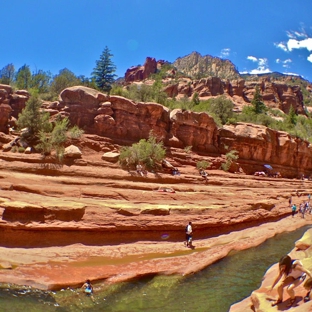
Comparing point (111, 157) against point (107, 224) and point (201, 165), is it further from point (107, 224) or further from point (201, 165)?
point (201, 165)

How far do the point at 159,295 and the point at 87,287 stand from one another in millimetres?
2338

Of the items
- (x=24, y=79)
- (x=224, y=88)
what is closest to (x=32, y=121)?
(x=24, y=79)

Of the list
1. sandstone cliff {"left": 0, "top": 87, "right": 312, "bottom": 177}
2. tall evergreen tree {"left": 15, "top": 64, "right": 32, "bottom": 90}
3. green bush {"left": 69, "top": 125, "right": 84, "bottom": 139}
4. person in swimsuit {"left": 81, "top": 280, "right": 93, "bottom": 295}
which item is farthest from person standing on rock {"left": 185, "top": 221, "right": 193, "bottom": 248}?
tall evergreen tree {"left": 15, "top": 64, "right": 32, "bottom": 90}

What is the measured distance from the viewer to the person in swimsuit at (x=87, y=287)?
10133 millimetres

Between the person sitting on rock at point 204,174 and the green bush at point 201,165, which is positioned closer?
the person sitting on rock at point 204,174

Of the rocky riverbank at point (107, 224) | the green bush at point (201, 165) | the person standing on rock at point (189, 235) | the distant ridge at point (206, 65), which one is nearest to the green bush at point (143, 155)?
the rocky riverbank at point (107, 224)

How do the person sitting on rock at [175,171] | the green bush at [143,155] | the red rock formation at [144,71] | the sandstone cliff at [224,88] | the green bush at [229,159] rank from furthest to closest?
1. the red rock formation at [144,71]
2. the sandstone cliff at [224,88]
3. the green bush at [229,159]
4. the person sitting on rock at [175,171]
5. the green bush at [143,155]

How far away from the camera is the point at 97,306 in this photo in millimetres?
9422

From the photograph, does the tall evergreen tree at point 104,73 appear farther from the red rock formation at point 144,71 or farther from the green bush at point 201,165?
the red rock formation at point 144,71

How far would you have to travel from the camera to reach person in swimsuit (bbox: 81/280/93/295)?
399 inches

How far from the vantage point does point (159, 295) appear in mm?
10414

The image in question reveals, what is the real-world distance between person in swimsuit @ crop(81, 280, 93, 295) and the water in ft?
0.55

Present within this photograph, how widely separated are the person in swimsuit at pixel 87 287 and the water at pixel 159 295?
169 millimetres

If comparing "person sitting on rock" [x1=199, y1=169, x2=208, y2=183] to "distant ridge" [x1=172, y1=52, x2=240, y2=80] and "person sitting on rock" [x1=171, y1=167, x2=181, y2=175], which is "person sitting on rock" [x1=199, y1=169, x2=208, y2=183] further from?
"distant ridge" [x1=172, y1=52, x2=240, y2=80]
